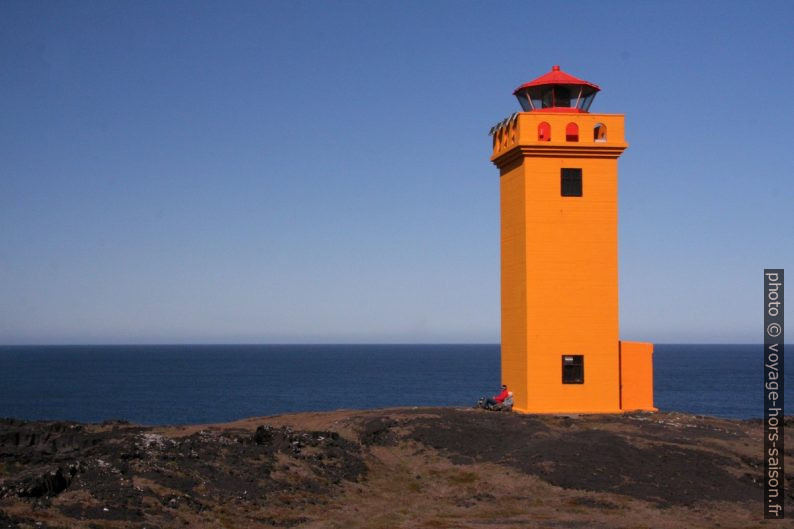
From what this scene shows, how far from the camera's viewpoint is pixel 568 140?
108 ft

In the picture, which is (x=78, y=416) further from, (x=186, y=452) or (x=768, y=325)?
(x=768, y=325)

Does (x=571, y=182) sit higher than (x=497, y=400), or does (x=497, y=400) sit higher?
(x=571, y=182)

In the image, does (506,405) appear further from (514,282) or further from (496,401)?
(514,282)

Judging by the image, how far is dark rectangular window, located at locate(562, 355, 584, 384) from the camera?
32625 millimetres

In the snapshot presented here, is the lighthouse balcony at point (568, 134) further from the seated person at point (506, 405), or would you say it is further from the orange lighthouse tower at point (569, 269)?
the seated person at point (506, 405)

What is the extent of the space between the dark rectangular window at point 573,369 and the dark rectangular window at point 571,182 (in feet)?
19.3

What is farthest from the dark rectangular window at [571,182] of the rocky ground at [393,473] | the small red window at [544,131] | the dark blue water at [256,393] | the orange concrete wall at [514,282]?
A: the dark blue water at [256,393]

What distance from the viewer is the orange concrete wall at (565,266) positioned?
106 feet

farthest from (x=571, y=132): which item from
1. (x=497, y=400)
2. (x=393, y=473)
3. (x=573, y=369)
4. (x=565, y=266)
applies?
(x=393, y=473)

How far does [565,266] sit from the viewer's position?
3269 centimetres

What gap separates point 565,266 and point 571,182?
3061 mm

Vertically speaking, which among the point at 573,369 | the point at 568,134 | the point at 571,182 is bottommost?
the point at 573,369

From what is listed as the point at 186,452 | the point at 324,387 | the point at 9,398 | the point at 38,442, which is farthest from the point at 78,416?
the point at 186,452

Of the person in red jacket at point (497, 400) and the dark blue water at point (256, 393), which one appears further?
the dark blue water at point (256, 393)
